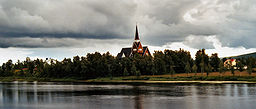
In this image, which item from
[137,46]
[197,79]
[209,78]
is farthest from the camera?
[137,46]

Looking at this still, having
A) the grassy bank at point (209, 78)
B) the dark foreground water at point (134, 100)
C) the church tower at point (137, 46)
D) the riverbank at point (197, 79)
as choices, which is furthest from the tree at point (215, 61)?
the dark foreground water at point (134, 100)

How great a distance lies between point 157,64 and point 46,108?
104695mm

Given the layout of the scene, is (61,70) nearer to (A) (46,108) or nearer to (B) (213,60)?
(B) (213,60)

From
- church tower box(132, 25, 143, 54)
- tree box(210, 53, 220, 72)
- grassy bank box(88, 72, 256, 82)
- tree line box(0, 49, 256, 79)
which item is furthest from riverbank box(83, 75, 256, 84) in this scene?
church tower box(132, 25, 143, 54)

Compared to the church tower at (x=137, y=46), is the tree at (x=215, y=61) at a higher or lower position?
lower

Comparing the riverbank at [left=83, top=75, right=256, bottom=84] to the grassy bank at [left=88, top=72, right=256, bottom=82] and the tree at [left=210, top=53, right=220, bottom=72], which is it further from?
the tree at [left=210, top=53, right=220, bottom=72]

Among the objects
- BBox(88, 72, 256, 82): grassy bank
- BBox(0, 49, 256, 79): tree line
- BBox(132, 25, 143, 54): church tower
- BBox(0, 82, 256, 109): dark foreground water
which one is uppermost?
BBox(132, 25, 143, 54): church tower

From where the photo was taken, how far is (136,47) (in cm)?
19500

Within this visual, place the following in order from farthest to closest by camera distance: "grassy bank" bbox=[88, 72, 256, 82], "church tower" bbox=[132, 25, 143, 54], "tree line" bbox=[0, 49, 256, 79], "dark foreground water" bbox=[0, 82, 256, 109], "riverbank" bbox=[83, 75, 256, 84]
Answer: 1. "church tower" bbox=[132, 25, 143, 54]
2. "tree line" bbox=[0, 49, 256, 79]
3. "grassy bank" bbox=[88, 72, 256, 82]
4. "riverbank" bbox=[83, 75, 256, 84]
5. "dark foreground water" bbox=[0, 82, 256, 109]

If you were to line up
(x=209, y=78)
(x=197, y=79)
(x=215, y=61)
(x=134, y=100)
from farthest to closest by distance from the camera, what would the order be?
(x=215, y=61) < (x=197, y=79) < (x=209, y=78) < (x=134, y=100)

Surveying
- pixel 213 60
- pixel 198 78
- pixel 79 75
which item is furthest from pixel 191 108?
pixel 79 75

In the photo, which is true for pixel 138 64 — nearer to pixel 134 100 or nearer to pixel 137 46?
pixel 137 46

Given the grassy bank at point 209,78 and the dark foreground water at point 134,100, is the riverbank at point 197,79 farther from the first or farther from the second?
the dark foreground water at point 134,100

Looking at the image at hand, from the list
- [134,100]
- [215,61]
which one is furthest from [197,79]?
[134,100]
